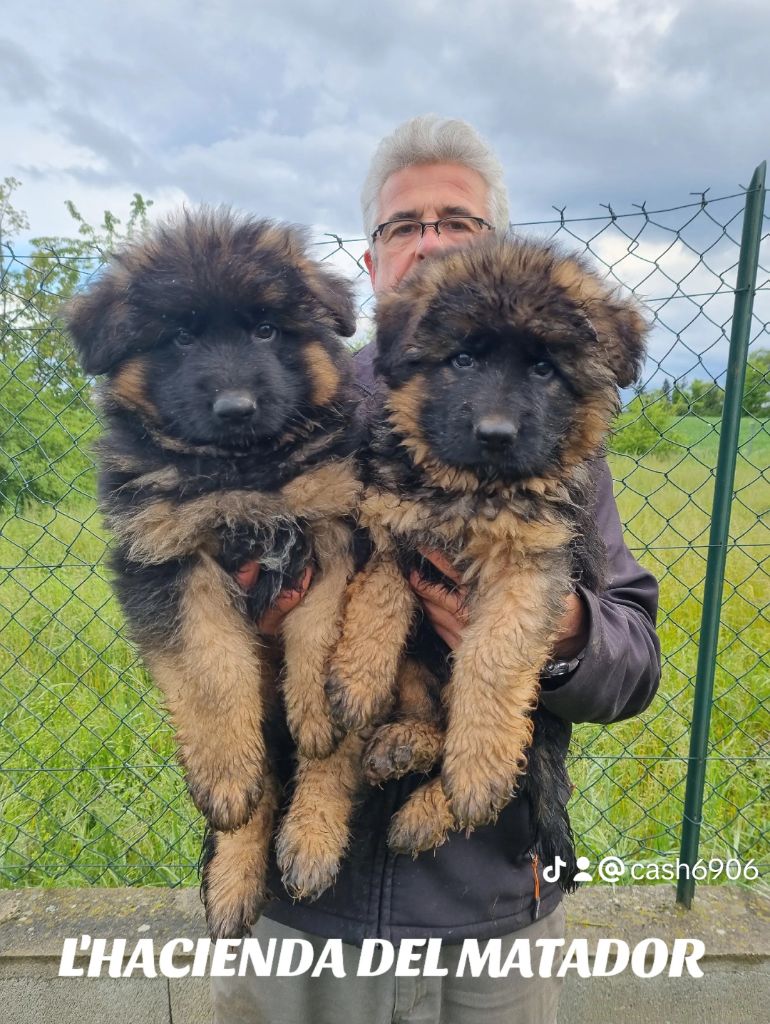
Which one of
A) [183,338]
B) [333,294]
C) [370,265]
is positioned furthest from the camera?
[370,265]

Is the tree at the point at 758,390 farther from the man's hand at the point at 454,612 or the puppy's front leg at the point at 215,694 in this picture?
the puppy's front leg at the point at 215,694

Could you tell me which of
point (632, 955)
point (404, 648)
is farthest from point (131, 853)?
point (632, 955)

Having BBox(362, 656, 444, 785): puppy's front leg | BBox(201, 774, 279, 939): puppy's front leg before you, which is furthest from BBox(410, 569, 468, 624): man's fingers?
BBox(201, 774, 279, 939): puppy's front leg

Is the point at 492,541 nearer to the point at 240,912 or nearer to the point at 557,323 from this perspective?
the point at 557,323

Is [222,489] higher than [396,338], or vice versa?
[396,338]

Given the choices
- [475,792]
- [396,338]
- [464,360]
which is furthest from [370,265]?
[475,792]

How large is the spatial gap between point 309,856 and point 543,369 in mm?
1345

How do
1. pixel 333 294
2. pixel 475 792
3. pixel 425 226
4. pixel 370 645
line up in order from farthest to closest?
pixel 425 226, pixel 333 294, pixel 370 645, pixel 475 792

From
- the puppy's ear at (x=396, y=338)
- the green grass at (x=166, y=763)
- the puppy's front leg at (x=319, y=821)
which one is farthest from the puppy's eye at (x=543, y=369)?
the puppy's front leg at (x=319, y=821)

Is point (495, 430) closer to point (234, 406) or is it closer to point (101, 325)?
point (234, 406)

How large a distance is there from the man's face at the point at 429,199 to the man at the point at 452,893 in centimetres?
113

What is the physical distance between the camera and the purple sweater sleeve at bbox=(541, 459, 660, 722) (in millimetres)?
1589

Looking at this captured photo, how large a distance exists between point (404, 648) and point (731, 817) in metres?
2.03

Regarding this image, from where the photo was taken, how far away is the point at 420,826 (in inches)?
63.9
